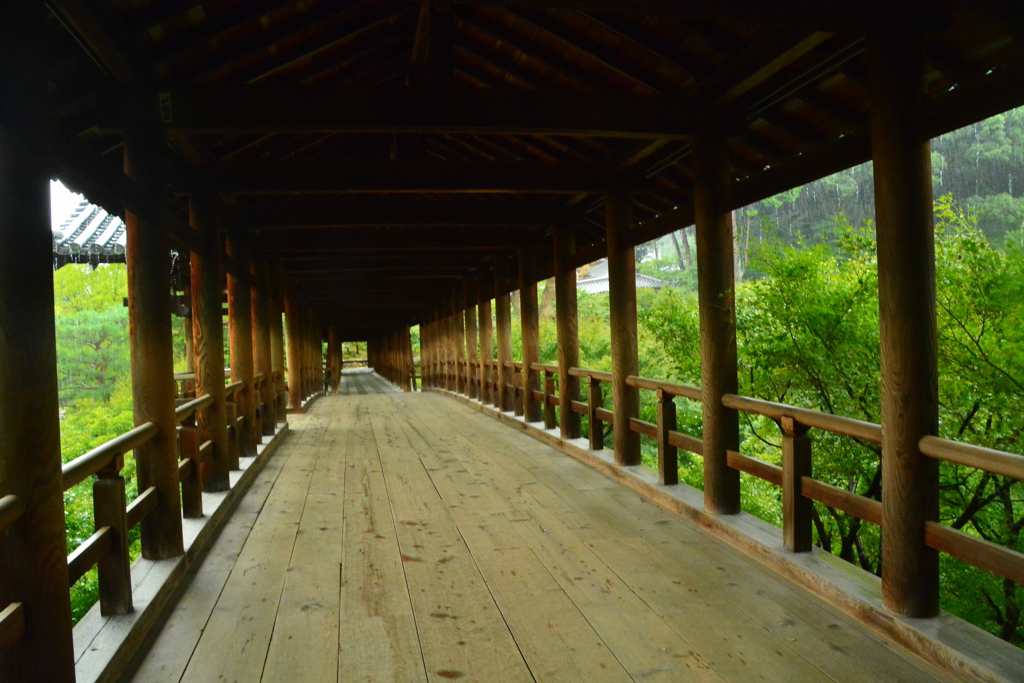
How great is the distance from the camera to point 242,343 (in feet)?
22.9

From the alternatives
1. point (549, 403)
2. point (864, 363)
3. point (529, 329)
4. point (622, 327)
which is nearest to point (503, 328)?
→ point (529, 329)

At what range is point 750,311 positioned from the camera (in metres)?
7.42

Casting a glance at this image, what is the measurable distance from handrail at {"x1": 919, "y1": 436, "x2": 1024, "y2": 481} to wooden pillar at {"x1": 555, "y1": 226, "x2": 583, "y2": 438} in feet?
15.7

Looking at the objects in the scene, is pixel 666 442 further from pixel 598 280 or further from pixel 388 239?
pixel 598 280

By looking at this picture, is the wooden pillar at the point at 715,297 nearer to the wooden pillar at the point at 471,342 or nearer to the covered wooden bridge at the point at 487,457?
the covered wooden bridge at the point at 487,457

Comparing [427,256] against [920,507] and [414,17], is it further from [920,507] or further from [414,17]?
[920,507]

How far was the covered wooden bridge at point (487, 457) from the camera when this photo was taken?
2379mm

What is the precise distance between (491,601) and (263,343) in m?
6.14

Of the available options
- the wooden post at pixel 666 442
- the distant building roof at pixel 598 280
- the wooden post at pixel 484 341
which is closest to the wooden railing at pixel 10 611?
the wooden post at pixel 666 442

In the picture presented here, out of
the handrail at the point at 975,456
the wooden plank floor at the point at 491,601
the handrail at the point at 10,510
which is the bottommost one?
the wooden plank floor at the point at 491,601

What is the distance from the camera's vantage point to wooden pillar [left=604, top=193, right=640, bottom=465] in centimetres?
577

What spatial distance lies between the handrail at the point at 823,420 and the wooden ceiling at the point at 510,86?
1077 mm

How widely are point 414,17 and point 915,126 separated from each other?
301 cm

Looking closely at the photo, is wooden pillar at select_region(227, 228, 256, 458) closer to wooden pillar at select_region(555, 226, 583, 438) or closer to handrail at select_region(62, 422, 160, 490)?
wooden pillar at select_region(555, 226, 583, 438)
